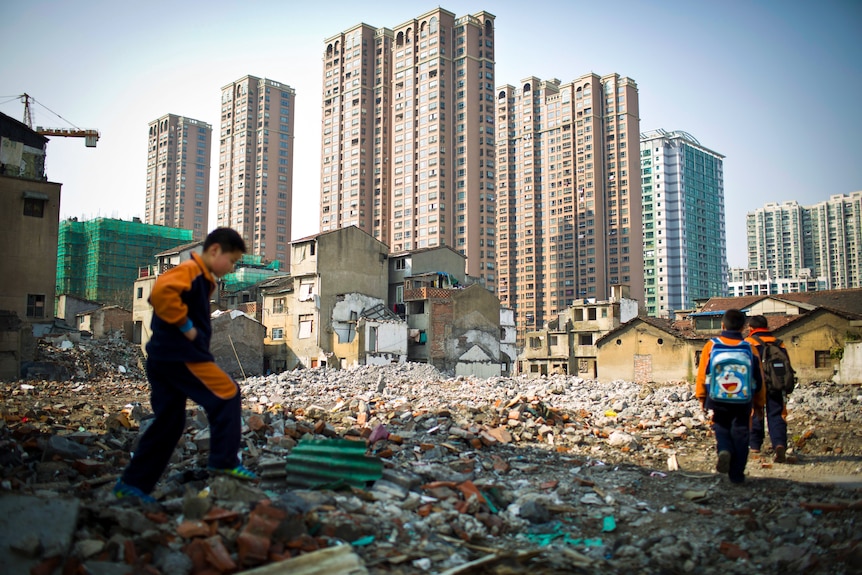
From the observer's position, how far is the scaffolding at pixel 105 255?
55594mm

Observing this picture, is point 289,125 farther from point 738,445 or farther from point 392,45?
point 738,445

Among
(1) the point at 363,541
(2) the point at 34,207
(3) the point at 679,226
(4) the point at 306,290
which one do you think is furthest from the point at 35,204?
(3) the point at 679,226

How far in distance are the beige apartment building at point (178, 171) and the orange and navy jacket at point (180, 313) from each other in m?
99.7

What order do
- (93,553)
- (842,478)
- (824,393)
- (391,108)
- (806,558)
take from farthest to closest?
(391,108) < (824,393) < (842,478) < (806,558) < (93,553)

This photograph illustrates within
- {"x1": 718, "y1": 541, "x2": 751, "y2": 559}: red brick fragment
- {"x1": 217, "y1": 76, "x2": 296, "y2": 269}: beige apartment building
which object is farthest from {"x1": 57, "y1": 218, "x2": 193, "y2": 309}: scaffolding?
{"x1": 718, "y1": 541, "x2": 751, "y2": 559}: red brick fragment

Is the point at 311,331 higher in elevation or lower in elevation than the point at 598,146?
lower

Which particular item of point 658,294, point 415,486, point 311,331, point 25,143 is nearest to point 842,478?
point 415,486

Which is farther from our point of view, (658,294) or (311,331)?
(658,294)

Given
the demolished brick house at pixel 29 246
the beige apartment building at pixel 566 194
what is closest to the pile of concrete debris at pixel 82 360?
the demolished brick house at pixel 29 246

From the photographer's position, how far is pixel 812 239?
109 metres

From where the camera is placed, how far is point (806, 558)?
3.97m

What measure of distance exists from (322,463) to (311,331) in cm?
3291

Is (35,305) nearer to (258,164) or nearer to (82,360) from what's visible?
(82,360)

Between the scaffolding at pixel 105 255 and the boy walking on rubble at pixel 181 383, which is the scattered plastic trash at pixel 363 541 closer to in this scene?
the boy walking on rubble at pixel 181 383
